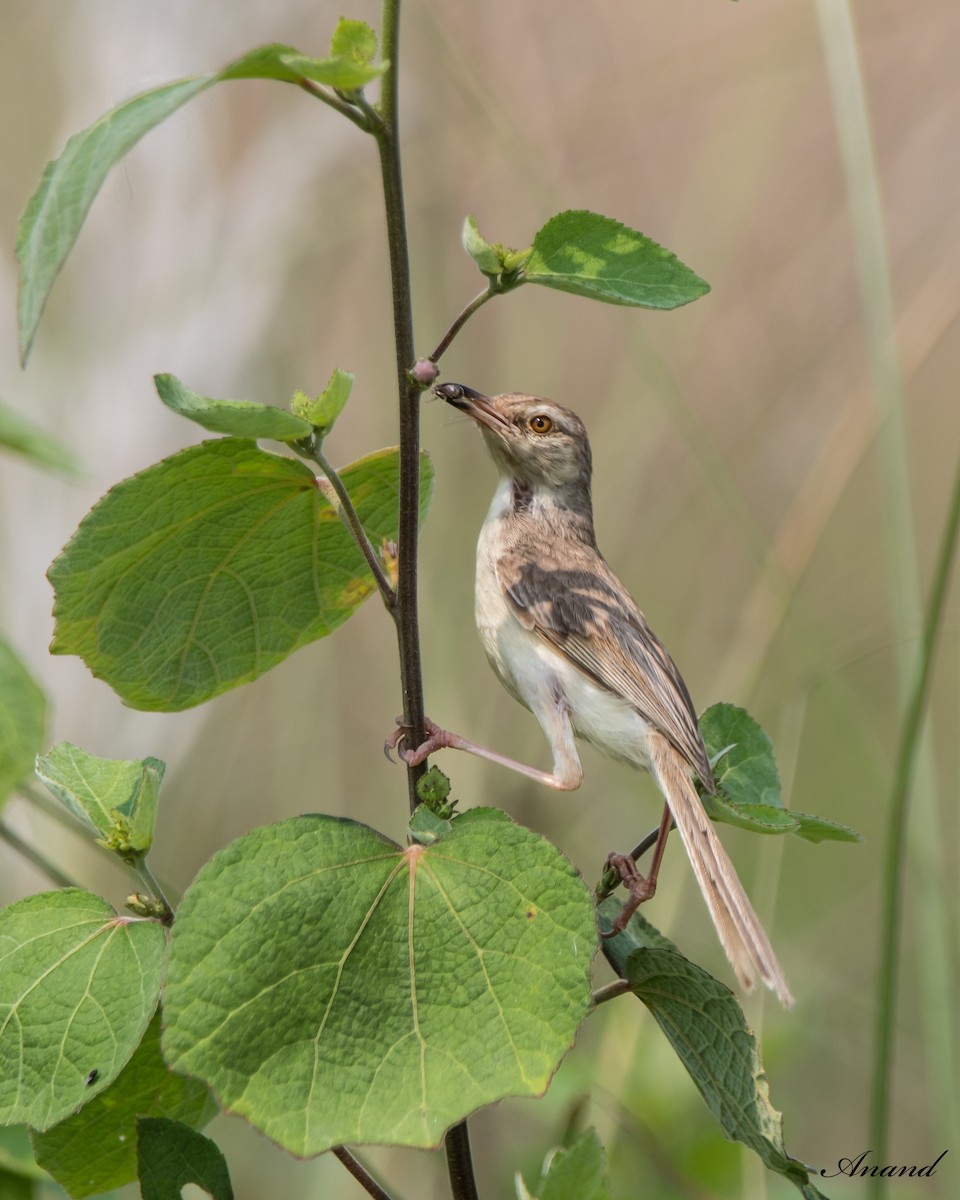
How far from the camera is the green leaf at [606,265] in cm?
163

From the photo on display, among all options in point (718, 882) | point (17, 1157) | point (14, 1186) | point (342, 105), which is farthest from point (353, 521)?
point (14, 1186)

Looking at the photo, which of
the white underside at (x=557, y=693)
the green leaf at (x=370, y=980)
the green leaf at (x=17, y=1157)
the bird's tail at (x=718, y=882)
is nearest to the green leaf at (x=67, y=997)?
the green leaf at (x=370, y=980)

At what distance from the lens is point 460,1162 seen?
177cm

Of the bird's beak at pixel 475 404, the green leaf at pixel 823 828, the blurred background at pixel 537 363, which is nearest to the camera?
the green leaf at pixel 823 828

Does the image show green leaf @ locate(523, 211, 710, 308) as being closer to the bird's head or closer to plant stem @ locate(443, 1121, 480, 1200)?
plant stem @ locate(443, 1121, 480, 1200)

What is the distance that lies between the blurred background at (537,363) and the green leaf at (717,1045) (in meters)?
2.41

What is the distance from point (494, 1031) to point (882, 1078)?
1.34 m

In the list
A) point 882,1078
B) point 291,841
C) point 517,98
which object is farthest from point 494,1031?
point 517,98

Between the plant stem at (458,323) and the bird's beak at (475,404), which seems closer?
the plant stem at (458,323)

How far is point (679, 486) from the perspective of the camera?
581 cm

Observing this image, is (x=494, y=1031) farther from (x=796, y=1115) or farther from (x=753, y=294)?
(x=753, y=294)

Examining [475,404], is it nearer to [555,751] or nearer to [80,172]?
[555,751]

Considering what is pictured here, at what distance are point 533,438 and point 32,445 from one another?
2.22m

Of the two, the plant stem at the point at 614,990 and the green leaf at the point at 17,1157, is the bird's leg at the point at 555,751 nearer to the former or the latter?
the plant stem at the point at 614,990
